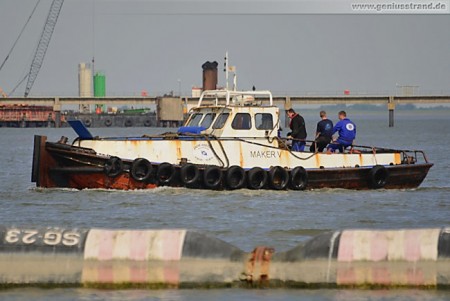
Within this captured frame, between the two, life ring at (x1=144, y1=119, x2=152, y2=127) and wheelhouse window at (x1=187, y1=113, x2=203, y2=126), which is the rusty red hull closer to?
wheelhouse window at (x1=187, y1=113, x2=203, y2=126)

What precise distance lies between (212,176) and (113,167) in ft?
7.54

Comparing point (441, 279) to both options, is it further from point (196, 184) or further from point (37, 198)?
point (37, 198)

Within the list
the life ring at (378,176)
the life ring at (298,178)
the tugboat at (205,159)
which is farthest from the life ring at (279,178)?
the life ring at (378,176)

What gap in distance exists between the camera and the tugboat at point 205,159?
2717 cm

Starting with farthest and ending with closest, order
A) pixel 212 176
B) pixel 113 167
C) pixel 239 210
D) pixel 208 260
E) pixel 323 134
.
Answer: pixel 323 134 → pixel 212 176 → pixel 113 167 → pixel 239 210 → pixel 208 260

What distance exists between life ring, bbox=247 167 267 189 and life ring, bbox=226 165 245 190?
0.55 feet

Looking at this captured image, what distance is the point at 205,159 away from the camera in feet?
90.4

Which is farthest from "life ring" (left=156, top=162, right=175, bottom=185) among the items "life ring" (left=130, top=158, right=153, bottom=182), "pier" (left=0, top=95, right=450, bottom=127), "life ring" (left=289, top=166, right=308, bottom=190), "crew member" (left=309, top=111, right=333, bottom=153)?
"pier" (left=0, top=95, right=450, bottom=127)

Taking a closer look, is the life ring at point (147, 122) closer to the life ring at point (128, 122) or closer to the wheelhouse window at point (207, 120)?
the life ring at point (128, 122)

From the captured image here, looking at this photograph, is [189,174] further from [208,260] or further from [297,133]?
[208,260]

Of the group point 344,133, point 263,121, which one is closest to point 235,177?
point 263,121

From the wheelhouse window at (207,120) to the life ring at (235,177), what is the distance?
1.58m

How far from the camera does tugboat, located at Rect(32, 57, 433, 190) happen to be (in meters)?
27.2

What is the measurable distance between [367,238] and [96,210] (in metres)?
12.2
